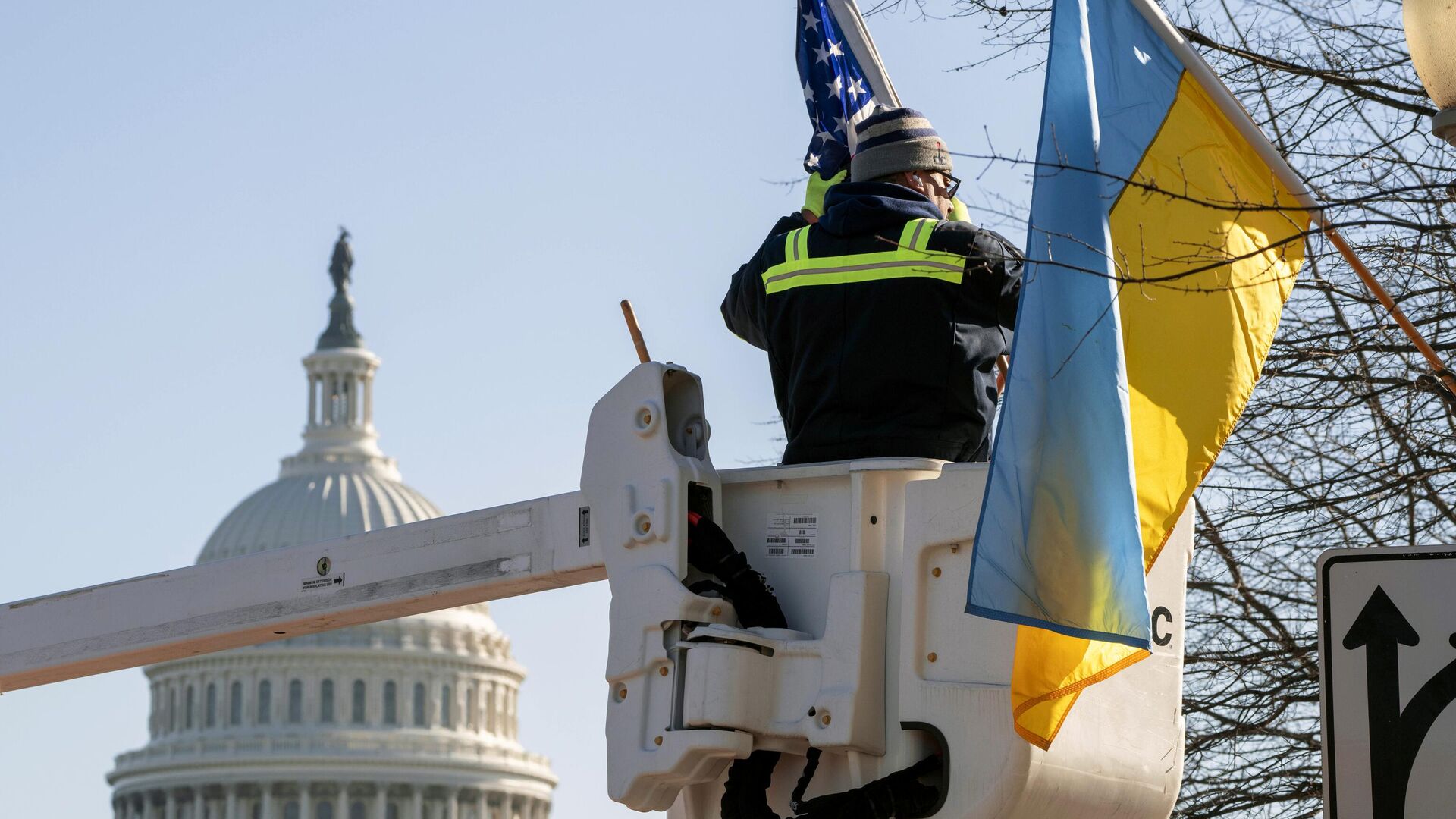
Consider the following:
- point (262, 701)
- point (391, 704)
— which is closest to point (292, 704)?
point (262, 701)

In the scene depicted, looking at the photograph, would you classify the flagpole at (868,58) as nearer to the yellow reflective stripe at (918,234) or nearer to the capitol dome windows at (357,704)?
the yellow reflective stripe at (918,234)

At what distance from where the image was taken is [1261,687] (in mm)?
10359

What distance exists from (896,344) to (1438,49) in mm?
1357

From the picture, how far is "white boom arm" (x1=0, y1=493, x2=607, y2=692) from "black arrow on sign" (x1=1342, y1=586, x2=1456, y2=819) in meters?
1.98

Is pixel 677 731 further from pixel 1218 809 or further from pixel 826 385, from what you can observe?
pixel 1218 809

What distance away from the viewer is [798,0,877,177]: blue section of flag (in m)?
8.15

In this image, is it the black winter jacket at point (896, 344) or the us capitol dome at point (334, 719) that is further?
the us capitol dome at point (334, 719)

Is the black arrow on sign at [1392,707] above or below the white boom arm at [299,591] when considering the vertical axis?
below

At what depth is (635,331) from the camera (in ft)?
22.3

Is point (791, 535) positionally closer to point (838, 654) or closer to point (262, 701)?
point (838, 654)

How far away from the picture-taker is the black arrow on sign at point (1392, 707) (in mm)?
4727

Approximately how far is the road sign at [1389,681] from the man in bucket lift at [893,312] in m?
1.21

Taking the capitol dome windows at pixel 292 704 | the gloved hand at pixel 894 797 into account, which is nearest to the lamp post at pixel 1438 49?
the gloved hand at pixel 894 797

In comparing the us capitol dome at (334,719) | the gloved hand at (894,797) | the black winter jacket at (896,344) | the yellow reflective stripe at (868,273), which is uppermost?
the us capitol dome at (334,719)
